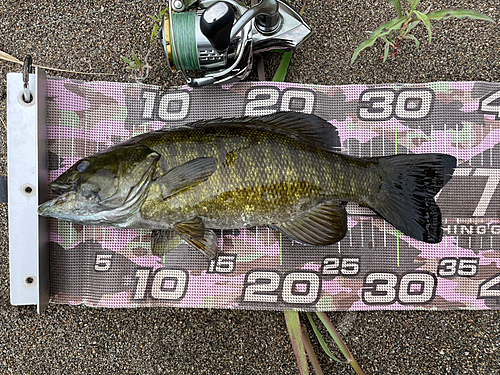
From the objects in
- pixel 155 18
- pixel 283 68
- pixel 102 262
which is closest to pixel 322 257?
pixel 283 68

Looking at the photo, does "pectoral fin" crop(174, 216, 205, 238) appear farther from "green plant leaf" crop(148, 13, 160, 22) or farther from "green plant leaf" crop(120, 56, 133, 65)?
"green plant leaf" crop(148, 13, 160, 22)

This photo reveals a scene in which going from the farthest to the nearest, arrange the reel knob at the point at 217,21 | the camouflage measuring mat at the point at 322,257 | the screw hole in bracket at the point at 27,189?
the camouflage measuring mat at the point at 322,257 < the screw hole in bracket at the point at 27,189 < the reel knob at the point at 217,21

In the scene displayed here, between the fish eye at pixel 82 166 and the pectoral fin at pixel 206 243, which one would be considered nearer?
the fish eye at pixel 82 166

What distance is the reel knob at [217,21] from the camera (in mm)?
1541

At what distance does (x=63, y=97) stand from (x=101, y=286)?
1.13 m

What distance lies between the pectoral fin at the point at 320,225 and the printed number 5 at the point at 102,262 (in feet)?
3.48

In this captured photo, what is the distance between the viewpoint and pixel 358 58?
2.06 metres

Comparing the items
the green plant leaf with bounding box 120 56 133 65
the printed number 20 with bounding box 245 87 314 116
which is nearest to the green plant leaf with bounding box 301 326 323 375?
the printed number 20 with bounding box 245 87 314 116

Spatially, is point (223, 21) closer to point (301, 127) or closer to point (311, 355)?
point (301, 127)

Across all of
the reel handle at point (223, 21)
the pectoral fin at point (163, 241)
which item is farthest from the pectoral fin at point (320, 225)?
the reel handle at point (223, 21)

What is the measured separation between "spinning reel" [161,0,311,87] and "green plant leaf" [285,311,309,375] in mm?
1409

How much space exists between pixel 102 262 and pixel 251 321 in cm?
94

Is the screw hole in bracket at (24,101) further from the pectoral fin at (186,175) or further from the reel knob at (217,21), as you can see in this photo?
the reel knob at (217,21)

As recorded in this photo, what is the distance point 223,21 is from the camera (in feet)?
5.07
